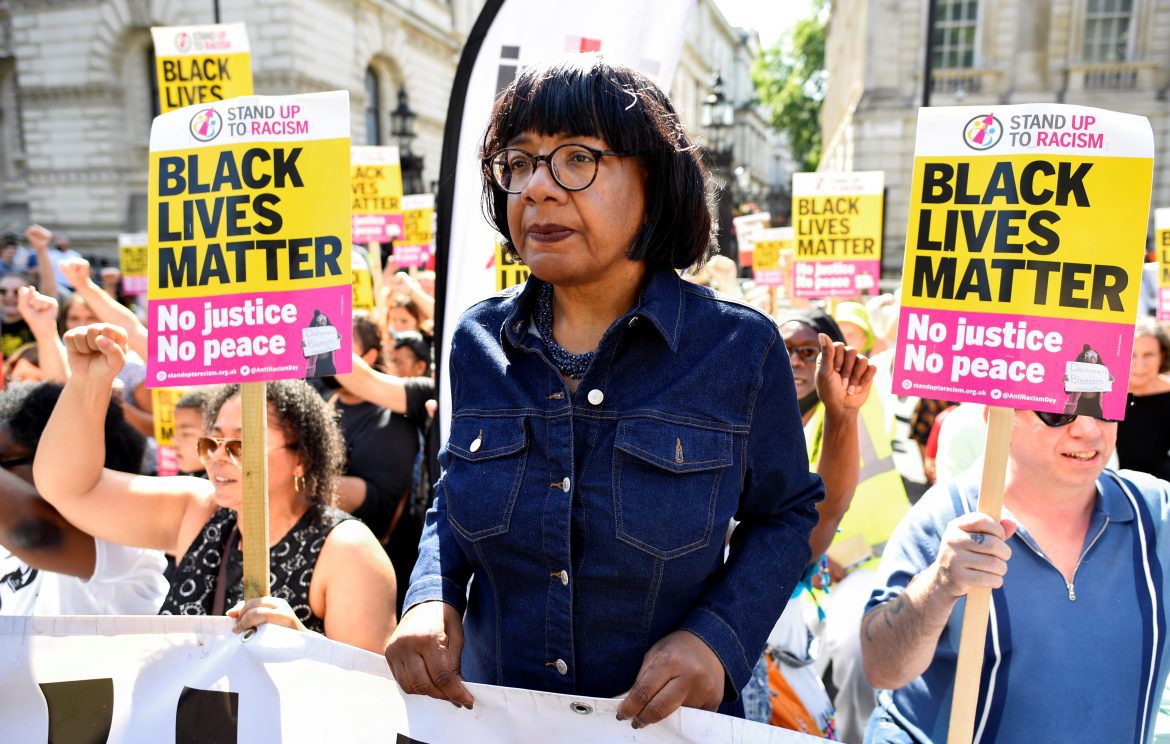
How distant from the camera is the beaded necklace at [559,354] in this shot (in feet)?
5.66

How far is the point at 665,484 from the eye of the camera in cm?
159

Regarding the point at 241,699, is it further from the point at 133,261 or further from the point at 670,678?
the point at 133,261

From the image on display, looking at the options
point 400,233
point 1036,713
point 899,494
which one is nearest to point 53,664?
point 1036,713

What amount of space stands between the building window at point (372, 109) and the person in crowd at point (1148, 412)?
25.9m

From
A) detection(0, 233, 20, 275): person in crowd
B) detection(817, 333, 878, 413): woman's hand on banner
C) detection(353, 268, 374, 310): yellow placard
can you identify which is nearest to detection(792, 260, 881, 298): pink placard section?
detection(353, 268, 374, 310): yellow placard

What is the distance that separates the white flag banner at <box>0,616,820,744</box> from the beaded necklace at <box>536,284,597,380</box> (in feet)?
1.93

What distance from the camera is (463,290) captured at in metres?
3.33

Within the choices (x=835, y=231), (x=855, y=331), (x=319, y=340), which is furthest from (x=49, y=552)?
(x=835, y=231)

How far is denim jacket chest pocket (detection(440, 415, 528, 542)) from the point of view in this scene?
165cm

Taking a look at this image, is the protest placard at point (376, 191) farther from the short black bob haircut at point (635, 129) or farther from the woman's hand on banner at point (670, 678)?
the woman's hand on banner at point (670, 678)

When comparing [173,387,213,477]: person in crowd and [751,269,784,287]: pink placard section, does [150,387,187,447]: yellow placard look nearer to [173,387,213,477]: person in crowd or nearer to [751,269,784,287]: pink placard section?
[173,387,213,477]: person in crowd

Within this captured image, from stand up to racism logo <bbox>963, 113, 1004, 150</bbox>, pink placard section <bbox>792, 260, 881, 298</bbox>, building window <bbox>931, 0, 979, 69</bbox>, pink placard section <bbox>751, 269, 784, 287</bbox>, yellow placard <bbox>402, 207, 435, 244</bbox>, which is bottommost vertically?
pink placard section <bbox>751, 269, 784, 287</bbox>

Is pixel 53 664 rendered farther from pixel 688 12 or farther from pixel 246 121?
pixel 688 12

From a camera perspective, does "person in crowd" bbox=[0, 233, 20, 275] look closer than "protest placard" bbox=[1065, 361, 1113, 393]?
No
